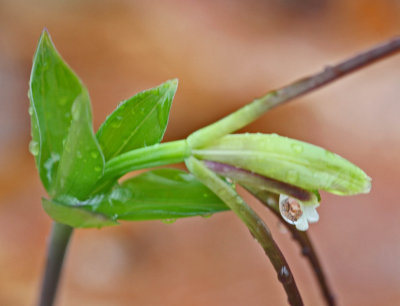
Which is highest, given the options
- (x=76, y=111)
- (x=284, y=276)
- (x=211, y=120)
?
(x=211, y=120)

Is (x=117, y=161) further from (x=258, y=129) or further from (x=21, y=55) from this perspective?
(x=21, y=55)

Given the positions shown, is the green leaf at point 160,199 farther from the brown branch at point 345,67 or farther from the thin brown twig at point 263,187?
the brown branch at point 345,67

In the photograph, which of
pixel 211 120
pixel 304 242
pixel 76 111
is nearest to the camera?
pixel 76 111

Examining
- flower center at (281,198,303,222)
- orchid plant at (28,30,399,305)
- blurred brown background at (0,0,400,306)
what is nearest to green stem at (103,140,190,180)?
orchid plant at (28,30,399,305)

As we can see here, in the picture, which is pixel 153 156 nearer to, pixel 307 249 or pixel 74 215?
pixel 74 215

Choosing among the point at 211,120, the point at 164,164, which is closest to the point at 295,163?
the point at 164,164

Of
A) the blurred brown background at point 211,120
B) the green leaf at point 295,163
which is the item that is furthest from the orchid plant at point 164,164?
the blurred brown background at point 211,120
